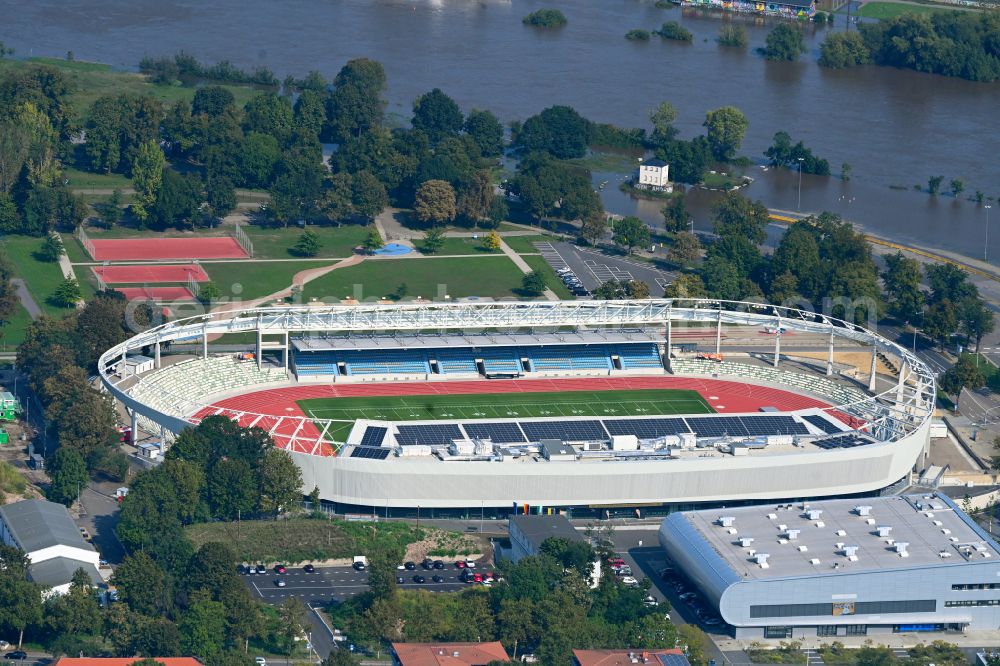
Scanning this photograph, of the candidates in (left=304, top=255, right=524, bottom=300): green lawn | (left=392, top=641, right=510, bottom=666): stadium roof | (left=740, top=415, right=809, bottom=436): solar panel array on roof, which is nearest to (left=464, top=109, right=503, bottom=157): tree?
(left=304, top=255, right=524, bottom=300): green lawn

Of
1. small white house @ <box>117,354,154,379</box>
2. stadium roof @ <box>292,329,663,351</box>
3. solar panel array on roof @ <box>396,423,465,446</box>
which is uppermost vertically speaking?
stadium roof @ <box>292,329,663,351</box>

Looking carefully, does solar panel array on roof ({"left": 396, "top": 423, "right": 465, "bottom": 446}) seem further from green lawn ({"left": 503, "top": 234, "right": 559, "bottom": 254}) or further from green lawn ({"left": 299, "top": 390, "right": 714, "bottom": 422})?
green lawn ({"left": 503, "top": 234, "right": 559, "bottom": 254})

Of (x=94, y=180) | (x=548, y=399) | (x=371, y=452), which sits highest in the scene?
(x=94, y=180)

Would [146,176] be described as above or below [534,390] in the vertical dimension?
above

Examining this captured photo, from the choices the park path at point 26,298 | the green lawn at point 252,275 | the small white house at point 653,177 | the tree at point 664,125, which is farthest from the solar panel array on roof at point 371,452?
the tree at point 664,125

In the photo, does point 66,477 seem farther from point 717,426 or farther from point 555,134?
point 555,134

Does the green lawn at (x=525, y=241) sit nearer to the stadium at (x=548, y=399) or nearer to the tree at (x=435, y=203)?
the tree at (x=435, y=203)

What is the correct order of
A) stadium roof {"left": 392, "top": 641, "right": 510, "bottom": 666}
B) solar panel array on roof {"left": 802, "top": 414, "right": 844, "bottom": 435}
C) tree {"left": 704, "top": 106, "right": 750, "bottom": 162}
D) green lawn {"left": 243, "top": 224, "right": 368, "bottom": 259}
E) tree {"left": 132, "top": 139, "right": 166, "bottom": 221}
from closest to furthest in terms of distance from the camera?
stadium roof {"left": 392, "top": 641, "right": 510, "bottom": 666}, solar panel array on roof {"left": 802, "top": 414, "right": 844, "bottom": 435}, green lawn {"left": 243, "top": 224, "right": 368, "bottom": 259}, tree {"left": 132, "top": 139, "right": 166, "bottom": 221}, tree {"left": 704, "top": 106, "right": 750, "bottom": 162}

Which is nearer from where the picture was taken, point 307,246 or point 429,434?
point 429,434

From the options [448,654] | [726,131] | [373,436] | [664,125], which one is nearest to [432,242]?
[726,131]
